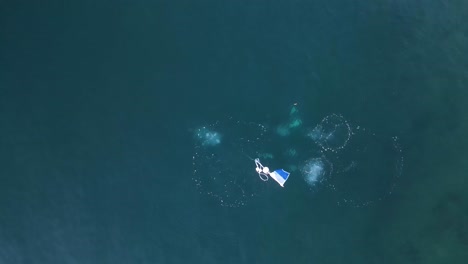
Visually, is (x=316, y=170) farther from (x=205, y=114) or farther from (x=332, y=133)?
(x=205, y=114)

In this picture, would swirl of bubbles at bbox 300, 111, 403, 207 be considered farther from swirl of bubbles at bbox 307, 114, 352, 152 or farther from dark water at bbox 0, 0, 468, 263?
dark water at bbox 0, 0, 468, 263

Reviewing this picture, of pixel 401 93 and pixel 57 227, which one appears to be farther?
pixel 401 93

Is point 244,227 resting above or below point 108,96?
below

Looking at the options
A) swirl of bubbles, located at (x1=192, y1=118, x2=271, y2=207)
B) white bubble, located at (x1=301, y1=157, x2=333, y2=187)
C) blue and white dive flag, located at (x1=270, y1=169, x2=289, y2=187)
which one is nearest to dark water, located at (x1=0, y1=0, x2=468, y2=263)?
swirl of bubbles, located at (x1=192, y1=118, x2=271, y2=207)

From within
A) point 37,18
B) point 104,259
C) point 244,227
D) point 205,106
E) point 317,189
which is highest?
point 37,18

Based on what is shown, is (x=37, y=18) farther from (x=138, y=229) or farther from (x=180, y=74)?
(x=138, y=229)

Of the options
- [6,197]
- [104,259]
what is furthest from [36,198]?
[104,259]

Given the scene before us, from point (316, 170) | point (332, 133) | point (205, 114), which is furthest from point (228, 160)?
point (332, 133)
